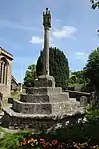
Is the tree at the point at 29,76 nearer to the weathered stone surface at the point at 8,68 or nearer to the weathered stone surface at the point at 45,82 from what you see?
the weathered stone surface at the point at 8,68

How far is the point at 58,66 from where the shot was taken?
48.3 meters

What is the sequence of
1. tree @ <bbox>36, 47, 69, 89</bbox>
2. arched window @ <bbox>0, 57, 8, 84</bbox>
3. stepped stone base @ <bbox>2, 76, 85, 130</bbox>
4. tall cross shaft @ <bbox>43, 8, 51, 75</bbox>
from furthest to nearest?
arched window @ <bbox>0, 57, 8, 84</bbox> → tree @ <bbox>36, 47, 69, 89</bbox> → tall cross shaft @ <bbox>43, 8, 51, 75</bbox> → stepped stone base @ <bbox>2, 76, 85, 130</bbox>

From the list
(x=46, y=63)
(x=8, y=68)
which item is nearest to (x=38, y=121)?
(x=46, y=63)

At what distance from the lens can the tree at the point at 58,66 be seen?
155 feet

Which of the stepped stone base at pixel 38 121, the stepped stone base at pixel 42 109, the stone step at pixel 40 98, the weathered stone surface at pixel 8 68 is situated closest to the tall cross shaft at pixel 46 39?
the stepped stone base at pixel 42 109

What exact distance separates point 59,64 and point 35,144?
40.5 meters

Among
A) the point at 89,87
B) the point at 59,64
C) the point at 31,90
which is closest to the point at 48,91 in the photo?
the point at 31,90

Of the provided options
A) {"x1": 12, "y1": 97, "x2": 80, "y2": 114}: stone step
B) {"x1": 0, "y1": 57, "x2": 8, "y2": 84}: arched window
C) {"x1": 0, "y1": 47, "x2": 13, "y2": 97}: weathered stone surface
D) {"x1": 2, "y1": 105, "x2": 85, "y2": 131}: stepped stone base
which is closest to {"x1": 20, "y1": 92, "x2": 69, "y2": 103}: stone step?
{"x1": 12, "y1": 97, "x2": 80, "y2": 114}: stone step

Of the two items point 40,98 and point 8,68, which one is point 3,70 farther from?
point 40,98

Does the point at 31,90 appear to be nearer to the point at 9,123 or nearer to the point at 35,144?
the point at 9,123

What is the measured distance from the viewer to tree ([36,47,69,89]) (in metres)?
47.1

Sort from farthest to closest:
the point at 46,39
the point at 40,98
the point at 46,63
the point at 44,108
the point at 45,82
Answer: the point at 46,39 → the point at 46,63 → the point at 45,82 → the point at 40,98 → the point at 44,108

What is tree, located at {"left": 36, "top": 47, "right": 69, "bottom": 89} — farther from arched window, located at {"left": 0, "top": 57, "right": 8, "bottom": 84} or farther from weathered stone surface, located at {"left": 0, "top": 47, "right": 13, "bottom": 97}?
arched window, located at {"left": 0, "top": 57, "right": 8, "bottom": 84}

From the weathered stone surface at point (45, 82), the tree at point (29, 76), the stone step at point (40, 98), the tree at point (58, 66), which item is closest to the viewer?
the stone step at point (40, 98)
